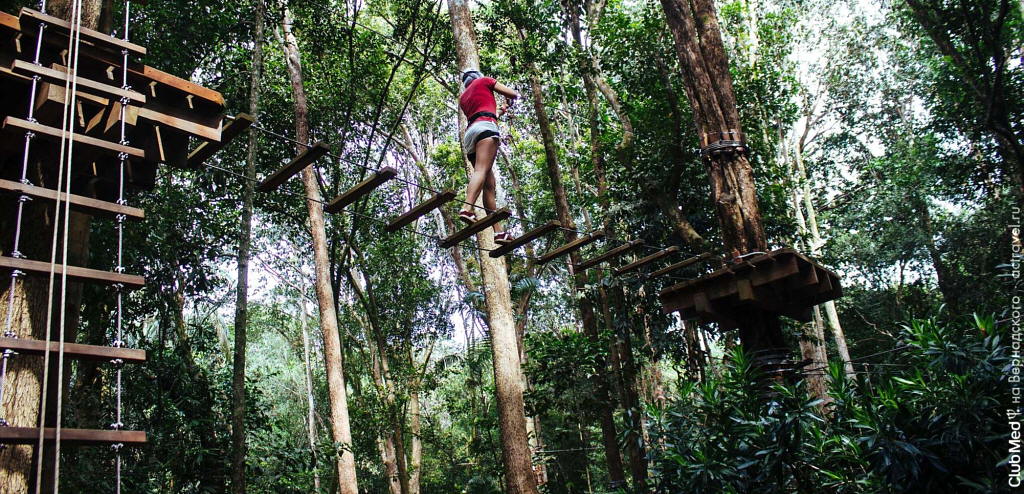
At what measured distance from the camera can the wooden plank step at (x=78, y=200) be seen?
2.47m

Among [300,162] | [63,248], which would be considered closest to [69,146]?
[63,248]

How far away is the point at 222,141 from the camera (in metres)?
3.35

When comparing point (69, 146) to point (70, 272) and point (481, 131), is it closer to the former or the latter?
point (70, 272)

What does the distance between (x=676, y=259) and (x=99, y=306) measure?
6738 millimetres

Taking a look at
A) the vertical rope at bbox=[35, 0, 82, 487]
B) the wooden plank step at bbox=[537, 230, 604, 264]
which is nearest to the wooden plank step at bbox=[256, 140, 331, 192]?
the vertical rope at bbox=[35, 0, 82, 487]

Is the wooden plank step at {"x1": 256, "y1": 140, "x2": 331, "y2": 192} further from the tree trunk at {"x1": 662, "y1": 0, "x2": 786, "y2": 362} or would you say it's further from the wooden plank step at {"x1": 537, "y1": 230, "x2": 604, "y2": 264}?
the tree trunk at {"x1": 662, "y1": 0, "x2": 786, "y2": 362}

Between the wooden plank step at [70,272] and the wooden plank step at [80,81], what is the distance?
0.81 metres

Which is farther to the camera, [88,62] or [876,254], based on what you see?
[876,254]

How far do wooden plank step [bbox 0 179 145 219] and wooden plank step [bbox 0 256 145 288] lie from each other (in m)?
0.26

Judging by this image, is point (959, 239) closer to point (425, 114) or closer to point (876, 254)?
point (876, 254)

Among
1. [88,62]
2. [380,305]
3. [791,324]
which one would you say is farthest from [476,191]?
[380,305]

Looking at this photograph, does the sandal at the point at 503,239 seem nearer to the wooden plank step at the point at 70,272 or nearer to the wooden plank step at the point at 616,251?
the wooden plank step at the point at 616,251

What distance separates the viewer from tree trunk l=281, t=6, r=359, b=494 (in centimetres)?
768

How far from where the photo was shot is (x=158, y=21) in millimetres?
6914
